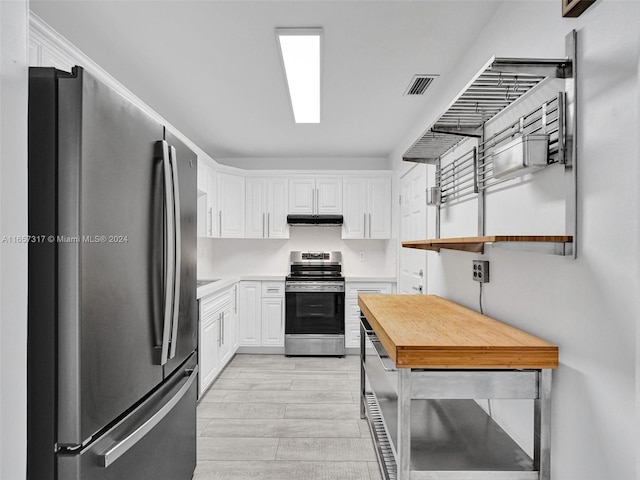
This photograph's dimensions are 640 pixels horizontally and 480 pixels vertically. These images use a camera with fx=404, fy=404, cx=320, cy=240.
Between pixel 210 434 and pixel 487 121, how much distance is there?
2610mm

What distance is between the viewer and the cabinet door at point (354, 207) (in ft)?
16.5

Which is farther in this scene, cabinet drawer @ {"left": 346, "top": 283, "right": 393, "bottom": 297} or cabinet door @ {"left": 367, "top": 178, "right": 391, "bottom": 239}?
cabinet door @ {"left": 367, "top": 178, "right": 391, "bottom": 239}

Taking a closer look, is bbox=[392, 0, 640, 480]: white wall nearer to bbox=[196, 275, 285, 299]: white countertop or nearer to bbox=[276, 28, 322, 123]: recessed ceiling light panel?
bbox=[276, 28, 322, 123]: recessed ceiling light panel

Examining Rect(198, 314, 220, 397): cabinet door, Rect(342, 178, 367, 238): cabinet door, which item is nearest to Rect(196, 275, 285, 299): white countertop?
Rect(198, 314, 220, 397): cabinet door

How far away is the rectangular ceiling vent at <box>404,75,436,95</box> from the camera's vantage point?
2.77 metres

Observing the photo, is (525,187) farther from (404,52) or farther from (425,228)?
(425,228)

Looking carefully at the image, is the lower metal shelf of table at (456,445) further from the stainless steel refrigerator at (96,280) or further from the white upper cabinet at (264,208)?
the white upper cabinet at (264,208)

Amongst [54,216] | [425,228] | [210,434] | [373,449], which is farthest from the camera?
[425,228]

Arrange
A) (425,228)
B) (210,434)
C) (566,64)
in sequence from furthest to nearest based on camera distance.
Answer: (425,228), (210,434), (566,64)

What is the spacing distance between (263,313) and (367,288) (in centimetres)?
127

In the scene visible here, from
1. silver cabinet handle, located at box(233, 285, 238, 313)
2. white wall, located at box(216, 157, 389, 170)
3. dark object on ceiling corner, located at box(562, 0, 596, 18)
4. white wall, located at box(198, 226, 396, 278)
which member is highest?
white wall, located at box(216, 157, 389, 170)

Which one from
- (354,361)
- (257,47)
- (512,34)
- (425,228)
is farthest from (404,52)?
(354,361)

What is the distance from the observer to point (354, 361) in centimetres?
454

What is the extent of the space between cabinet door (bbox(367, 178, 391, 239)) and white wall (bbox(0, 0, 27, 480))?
4.38m
